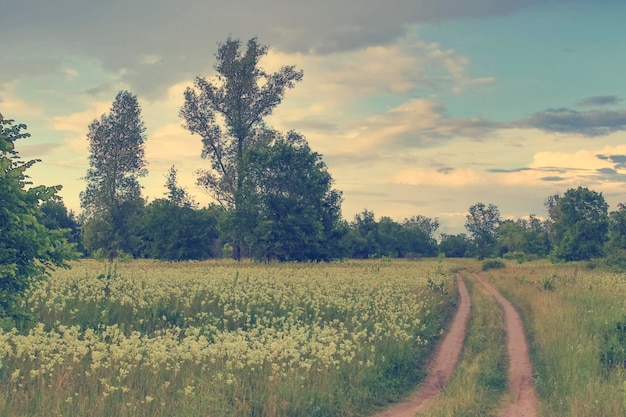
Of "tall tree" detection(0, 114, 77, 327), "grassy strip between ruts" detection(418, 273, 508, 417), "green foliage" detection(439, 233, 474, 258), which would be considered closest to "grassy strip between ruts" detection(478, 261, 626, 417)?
"grassy strip between ruts" detection(418, 273, 508, 417)

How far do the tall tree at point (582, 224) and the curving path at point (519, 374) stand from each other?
166ft

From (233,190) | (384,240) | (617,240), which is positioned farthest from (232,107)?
(384,240)

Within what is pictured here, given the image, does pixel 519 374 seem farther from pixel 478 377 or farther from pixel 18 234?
pixel 18 234

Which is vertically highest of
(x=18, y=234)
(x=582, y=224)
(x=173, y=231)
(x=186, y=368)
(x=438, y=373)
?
(x=582, y=224)

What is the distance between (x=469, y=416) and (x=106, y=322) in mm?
10259

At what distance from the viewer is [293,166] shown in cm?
5319

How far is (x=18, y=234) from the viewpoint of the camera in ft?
37.7

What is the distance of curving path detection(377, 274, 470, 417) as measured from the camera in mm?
11406

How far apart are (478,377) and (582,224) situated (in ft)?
205

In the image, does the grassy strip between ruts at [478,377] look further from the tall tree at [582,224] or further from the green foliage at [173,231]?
the tall tree at [582,224]

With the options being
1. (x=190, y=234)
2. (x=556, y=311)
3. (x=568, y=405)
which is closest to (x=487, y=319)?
(x=556, y=311)

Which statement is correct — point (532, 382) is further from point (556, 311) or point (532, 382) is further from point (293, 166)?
point (293, 166)

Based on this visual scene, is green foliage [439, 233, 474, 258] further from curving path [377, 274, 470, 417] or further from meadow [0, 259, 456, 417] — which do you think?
meadow [0, 259, 456, 417]

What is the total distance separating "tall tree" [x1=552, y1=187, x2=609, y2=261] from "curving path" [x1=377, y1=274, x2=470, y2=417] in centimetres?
5191
